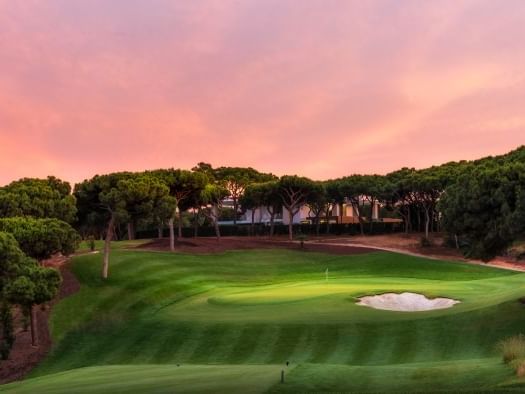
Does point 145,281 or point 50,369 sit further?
point 145,281

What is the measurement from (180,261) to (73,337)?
2609 centimetres

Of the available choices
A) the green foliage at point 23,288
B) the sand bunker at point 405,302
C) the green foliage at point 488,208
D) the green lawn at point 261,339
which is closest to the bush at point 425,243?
the green lawn at point 261,339

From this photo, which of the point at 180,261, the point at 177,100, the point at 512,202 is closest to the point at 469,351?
the point at 512,202

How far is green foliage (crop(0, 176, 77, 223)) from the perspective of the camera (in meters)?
46.4

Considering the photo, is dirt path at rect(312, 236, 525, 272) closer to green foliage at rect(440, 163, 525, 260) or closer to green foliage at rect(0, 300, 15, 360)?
green foliage at rect(440, 163, 525, 260)

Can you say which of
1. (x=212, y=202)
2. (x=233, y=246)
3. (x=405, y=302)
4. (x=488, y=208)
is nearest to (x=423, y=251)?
(x=233, y=246)

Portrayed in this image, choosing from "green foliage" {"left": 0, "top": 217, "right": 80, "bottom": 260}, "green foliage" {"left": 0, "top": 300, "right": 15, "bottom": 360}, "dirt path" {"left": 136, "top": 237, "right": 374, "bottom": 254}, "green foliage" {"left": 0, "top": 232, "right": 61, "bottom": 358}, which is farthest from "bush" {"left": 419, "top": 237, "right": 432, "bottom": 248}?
"green foliage" {"left": 0, "top": 300, "right": 15, "bottom": 360}

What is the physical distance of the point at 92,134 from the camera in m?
47.2

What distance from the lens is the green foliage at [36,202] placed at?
152 feet

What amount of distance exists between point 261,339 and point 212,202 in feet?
209

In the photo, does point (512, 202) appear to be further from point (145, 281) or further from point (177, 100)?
point (145, 281)

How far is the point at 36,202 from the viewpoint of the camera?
4778 centimetres

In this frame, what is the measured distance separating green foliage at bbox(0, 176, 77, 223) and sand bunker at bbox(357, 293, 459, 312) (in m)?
28.3

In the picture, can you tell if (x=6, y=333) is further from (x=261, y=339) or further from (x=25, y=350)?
(x=261, y=339)
